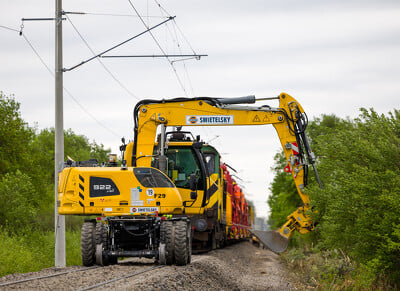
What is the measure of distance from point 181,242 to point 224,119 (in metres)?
4.96

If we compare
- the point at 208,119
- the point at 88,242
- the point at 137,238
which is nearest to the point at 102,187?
the point at 88,242

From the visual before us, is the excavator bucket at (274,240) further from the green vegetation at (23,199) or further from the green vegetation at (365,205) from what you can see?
the green vegetation at (23,199)

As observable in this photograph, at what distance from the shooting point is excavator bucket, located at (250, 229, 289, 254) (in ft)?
68.2

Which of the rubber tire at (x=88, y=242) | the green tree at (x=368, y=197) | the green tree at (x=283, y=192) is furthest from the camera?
the green tree at (x=283, y=192)

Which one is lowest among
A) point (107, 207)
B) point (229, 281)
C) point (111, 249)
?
point (229, 281)

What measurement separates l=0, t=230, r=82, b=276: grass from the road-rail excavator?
5.68m

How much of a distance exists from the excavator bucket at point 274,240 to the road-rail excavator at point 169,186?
0.03 m

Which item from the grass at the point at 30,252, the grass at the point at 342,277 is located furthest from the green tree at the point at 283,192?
the grass at the point at 342,277

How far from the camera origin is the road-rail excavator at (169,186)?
1569 cm

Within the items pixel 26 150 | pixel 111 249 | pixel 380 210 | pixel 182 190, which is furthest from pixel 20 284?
pixel 26 150

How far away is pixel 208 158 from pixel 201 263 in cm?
596

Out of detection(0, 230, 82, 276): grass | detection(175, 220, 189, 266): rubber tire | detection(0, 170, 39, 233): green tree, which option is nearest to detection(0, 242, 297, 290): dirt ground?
detection(175, 220, 189, 266): rubber tire

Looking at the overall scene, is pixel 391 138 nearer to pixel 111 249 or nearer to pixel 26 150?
pixel 111 249

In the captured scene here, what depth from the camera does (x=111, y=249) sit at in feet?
51.8
